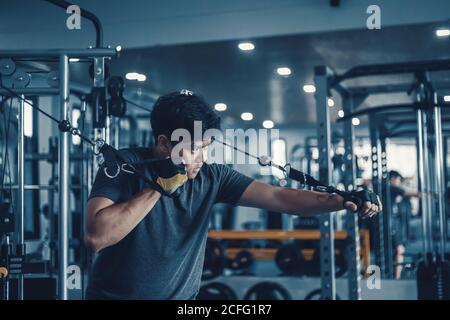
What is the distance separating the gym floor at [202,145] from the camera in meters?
1.78

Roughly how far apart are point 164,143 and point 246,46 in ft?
12.0

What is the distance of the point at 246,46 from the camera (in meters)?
5.32

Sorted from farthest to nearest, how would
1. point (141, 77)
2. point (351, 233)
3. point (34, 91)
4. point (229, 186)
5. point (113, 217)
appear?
point (141, 77) < point (351, 233) < point (34, 91) < point (229, 186) < point (113, 217)

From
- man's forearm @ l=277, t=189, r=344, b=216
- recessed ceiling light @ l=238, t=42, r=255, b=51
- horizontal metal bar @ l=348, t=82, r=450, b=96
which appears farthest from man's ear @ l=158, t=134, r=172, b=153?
recessed ceiling light @ l=238, t=42, r=255, b=51

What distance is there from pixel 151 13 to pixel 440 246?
2.74 metres

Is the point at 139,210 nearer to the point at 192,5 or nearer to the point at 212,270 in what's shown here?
the point at 192,5

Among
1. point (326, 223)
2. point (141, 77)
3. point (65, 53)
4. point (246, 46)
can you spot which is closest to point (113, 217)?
point (65, 53)

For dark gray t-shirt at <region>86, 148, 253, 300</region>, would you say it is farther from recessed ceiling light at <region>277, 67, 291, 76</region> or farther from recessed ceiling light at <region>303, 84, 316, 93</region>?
recessed ceiling light at <region>303, 84, 316, 93</region>

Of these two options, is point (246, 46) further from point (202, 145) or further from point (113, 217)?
point (113, 217)

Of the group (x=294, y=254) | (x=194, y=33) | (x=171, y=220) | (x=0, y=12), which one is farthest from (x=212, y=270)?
(x=171, y=220)

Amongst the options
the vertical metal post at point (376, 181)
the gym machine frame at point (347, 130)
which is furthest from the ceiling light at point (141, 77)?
the gym machine frame at point (347, 130)

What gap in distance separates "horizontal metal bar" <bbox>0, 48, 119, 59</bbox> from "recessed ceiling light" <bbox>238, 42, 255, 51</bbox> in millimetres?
2788

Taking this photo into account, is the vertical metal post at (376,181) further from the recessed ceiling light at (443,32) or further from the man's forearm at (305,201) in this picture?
the man's forearm at (305,201)

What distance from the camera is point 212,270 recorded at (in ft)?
19.8
